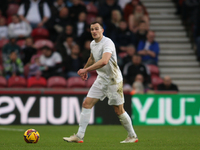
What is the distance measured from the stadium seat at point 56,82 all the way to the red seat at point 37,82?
0.54 ft

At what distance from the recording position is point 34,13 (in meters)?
15.8

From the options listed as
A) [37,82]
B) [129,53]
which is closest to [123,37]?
[129,53]

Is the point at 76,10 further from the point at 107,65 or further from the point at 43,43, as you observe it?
the point at 107,65

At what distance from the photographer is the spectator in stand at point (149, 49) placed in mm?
15383

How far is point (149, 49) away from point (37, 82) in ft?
14.0

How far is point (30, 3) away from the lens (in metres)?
15.9

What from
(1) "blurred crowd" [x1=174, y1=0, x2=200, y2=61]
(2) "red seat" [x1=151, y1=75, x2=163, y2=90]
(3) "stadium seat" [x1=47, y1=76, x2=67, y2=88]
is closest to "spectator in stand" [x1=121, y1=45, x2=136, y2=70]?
(2) "red seat" [x1=151, y1=75, x2=163, y2=90]

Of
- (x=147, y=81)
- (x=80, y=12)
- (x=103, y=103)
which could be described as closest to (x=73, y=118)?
(x=103, y=103)

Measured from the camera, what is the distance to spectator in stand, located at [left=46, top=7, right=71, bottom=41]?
15717 mm

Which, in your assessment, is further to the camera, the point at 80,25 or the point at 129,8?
the point at 129,8

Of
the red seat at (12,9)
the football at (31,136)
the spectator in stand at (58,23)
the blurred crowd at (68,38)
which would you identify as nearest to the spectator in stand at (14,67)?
the blurred crowd at (68,38)

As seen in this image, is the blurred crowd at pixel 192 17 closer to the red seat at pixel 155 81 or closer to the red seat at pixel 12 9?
the red seat at pixel 155 81

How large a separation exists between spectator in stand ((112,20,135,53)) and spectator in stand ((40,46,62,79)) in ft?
7.18

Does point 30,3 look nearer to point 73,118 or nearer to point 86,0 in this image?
point 86,0
